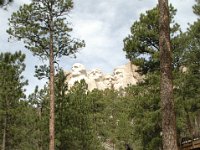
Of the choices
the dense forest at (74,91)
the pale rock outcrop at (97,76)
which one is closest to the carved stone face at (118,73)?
the pale rock outcrop at (97,76)

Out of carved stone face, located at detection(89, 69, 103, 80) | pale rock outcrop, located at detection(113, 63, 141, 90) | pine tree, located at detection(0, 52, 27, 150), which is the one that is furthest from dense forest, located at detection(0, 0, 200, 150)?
carved stone face, located at detection(89, 69, 103, 80)

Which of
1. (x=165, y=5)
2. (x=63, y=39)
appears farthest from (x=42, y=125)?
(x=165, y=5)

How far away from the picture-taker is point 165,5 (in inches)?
378

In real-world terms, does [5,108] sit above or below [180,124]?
above

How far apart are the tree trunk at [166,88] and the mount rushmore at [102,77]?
11229 cm

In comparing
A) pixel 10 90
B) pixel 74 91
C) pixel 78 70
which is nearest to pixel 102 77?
pixel 78 70

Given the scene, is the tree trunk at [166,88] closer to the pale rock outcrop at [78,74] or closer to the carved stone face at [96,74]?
the pale rock outcrop at [78,74]

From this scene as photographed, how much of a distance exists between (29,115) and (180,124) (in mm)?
12145

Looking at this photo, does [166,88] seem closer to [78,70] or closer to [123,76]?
[123,76]

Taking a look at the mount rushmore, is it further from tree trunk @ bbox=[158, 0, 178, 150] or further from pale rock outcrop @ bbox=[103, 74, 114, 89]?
tree trunk @ bbox=[158, 0, 178, 150]

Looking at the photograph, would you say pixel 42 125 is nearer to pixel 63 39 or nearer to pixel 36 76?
pixel 36 76

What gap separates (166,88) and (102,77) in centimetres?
12163

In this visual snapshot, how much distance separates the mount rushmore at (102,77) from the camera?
12388 centimetres

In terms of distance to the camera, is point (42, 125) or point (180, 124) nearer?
point (180, 124)
